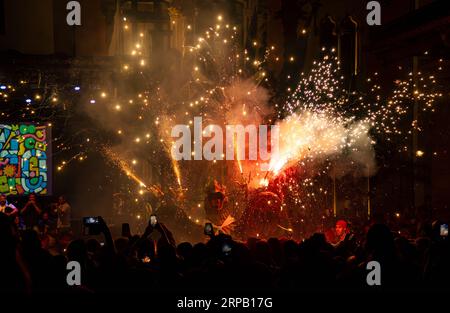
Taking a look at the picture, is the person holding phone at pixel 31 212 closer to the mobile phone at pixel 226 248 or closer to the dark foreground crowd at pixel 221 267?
the dark foreground crowd at pixel 221 267

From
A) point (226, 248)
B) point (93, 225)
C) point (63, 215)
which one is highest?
point (93, 225)

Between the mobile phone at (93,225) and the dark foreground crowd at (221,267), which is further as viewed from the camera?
the mobile phone at (93,225)

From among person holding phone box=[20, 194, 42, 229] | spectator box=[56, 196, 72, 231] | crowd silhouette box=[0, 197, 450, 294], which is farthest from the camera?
person holding phone box=[20, 194, 42, 229]

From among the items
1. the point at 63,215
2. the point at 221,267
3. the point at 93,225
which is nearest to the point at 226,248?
the point at 221,267

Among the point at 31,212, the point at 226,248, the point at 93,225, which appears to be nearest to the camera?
the point at 226,248

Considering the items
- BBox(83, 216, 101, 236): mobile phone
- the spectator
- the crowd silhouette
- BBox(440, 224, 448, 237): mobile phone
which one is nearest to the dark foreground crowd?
the crowd silhouette

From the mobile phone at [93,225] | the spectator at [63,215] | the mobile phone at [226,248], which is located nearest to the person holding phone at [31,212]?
the spectator at [63,215]

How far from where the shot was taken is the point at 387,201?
1650cm

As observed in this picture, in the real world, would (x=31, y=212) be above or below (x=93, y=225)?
below

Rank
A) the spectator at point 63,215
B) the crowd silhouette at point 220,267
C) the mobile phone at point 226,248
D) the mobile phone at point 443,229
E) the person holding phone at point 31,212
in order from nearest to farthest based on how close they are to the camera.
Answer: the crowd silhouette at point 220,267 < the mobile phone at point 226,248 < the mobile phone at point 443,229 < the spectator at point 63,215 < the person holding phone at point 31,212

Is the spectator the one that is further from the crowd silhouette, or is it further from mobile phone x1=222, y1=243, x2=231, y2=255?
mobile phone x1=222, y1=243, x2=231, y2=255

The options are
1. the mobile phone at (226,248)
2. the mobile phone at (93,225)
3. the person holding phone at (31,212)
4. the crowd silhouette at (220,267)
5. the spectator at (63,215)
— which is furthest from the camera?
A: the person holding phone at (31,212)

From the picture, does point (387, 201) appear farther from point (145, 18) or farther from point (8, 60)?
point (8, 60)

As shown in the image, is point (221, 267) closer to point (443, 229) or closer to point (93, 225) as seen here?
point (93, 225)
